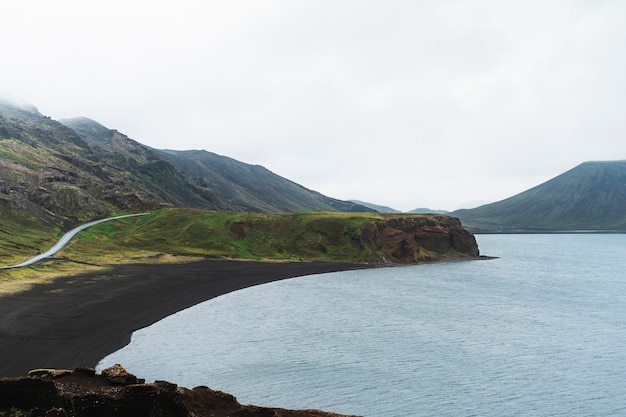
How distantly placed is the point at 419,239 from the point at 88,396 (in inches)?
6600

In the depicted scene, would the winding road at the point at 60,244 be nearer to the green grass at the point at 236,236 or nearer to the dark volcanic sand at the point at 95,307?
the green grass at the point at 236,236

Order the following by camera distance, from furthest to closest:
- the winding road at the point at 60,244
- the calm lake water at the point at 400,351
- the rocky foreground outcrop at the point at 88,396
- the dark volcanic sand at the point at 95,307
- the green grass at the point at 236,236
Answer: the green grass at the point at 236,236 → the winding road at the point at 60,244 → the dark volcanic sand at the point at 95,307 → the calm lake water at the point at 400,351 → the rocky foreground outcrop at the point at 88,396

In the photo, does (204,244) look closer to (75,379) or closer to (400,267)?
(400,267)

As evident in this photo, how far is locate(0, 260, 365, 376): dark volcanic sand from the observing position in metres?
49.5

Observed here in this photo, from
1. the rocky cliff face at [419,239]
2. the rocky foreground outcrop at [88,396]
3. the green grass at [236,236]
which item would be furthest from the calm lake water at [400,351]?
the rocky cliff face at [419,239]

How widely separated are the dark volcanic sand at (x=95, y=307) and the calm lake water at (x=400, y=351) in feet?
12.4

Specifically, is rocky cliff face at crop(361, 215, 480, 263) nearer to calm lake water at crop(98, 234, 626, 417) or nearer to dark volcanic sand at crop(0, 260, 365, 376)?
dark volcanic sand at crop(0, 260, 365, 376)

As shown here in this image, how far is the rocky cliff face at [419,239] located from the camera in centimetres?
16950

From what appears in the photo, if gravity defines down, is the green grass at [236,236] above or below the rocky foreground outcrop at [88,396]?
above

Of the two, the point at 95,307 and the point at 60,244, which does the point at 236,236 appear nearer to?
the point at 60,244

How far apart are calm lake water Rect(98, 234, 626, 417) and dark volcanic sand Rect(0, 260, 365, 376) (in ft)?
12.4

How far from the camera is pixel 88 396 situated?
76.1ft

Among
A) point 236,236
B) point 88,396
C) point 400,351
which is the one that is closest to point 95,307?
point 400,351

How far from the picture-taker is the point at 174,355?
177 feet
